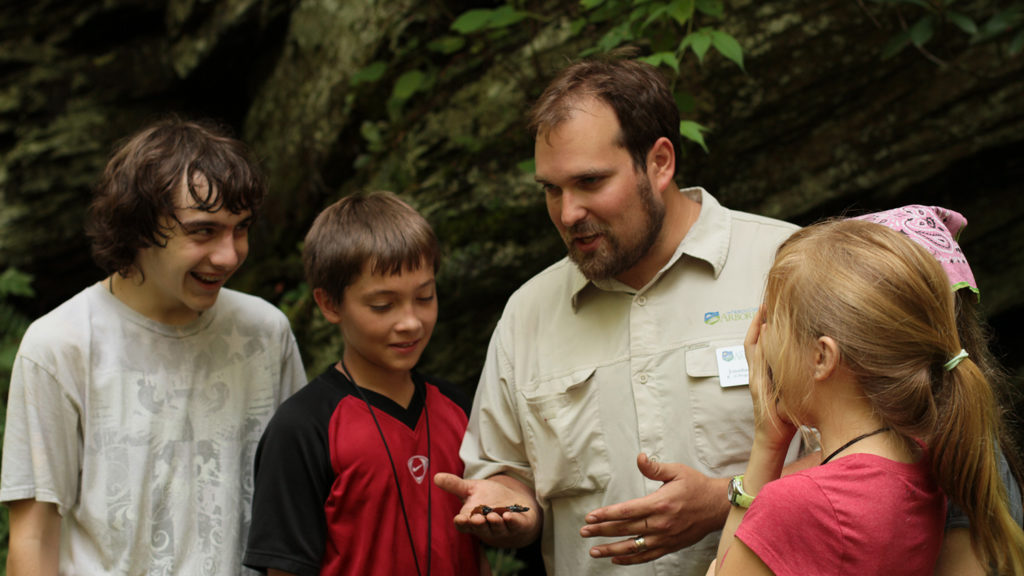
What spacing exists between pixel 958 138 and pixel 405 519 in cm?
296

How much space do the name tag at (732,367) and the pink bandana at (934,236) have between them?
49 centimetres

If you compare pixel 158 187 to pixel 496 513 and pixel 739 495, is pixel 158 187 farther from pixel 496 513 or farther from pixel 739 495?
pixel 739 495

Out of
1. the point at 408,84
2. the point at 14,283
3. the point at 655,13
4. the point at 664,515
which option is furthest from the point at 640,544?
the point at 14,283

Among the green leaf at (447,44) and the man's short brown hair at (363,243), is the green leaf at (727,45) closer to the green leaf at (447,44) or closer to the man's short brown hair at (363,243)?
the man's short brown hair at (363,243)

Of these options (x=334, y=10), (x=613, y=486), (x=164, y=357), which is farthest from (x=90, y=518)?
(x=334, y=10)

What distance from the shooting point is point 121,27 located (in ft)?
17.6

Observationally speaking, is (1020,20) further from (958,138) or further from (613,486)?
(613,486)

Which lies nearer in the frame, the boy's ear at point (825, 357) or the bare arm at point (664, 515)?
the boy's ear at point (825, 357)

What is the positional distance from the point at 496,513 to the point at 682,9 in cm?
190

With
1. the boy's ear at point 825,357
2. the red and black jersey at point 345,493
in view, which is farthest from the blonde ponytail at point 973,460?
the red and black jersey at point 345,493

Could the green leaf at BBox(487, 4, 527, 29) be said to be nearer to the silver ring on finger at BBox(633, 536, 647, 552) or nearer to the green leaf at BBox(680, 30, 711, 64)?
the green leaf at BBox(680, 30, 711, 64)

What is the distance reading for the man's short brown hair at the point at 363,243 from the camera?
8.04 ft

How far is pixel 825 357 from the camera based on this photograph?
1.56m

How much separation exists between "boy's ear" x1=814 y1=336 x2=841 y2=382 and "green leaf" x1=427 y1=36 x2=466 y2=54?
2.73 meters
